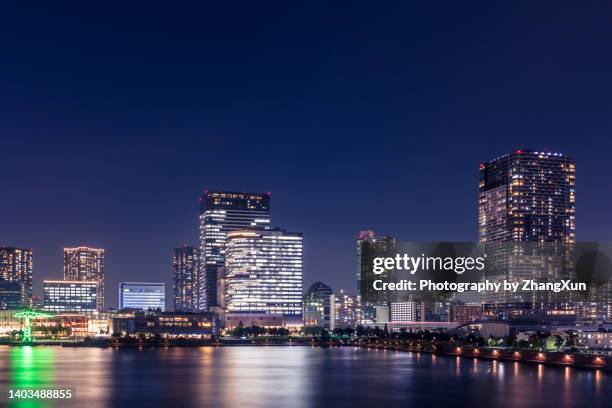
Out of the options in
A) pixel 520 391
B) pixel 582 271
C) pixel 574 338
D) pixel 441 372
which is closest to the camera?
pixel 520 391

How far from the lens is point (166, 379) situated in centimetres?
8025

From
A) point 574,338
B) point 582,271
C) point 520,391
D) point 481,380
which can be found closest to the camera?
point 520,391

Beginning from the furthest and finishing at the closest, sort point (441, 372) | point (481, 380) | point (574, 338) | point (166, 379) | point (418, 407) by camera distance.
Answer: point (574, 338) < point (441, 372) < point (166, 379) < point (481, 380) < point (418, 407)

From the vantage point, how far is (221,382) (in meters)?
76.0

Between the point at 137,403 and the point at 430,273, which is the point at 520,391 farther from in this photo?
the point at 430,273

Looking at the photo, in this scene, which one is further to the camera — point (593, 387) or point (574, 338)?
point (574, 338)

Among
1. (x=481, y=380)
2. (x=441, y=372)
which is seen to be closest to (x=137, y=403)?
(x=481, y=380)

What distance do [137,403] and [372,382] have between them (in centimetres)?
2393

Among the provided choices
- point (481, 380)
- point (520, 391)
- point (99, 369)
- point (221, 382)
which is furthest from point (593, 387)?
point (99, 369)

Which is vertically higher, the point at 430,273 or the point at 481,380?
the point at 430,273

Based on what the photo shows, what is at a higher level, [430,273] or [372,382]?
[430,273]

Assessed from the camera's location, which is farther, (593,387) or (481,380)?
(481,380)

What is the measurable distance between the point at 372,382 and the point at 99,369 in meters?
37.8

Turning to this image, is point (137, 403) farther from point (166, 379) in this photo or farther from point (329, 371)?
point (329, 371)
